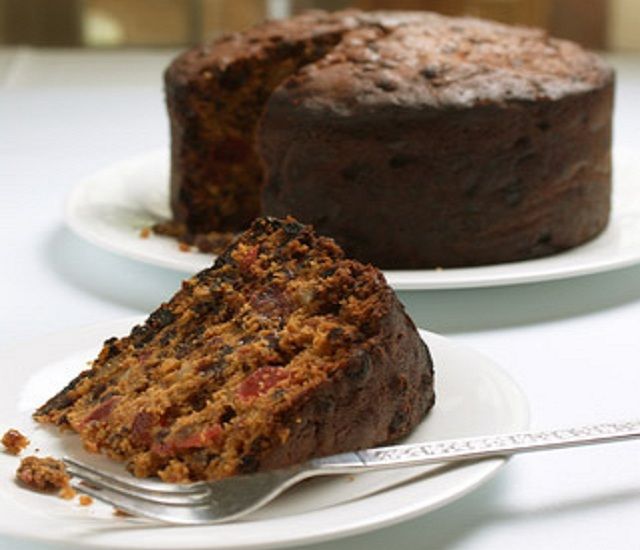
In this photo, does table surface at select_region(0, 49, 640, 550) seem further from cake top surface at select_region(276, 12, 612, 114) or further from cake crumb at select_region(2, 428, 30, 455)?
cake top surface at select_region(276, 12, 612, 114)

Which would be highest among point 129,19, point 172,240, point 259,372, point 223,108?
point 259,372

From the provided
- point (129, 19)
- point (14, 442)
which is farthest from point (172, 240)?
point (129, 19)

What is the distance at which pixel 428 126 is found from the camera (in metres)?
2.98

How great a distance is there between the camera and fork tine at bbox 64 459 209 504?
5.74 ft

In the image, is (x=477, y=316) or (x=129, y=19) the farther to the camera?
(x=129, y=19)

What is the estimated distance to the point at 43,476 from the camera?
1.81 m

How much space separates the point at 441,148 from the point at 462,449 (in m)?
1.27

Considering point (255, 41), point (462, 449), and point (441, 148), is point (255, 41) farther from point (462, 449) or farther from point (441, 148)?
point (462, 449)

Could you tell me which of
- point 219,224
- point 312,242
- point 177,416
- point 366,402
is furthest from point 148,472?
point 219,224

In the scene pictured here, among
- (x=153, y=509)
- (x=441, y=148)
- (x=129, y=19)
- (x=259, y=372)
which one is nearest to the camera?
(x=153, y=509)

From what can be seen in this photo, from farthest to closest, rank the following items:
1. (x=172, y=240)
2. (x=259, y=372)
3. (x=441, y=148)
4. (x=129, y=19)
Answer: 1. (x=129, y=19)
2. (x=172, y=240)
3. (x=441, y=148)
4. (x=259, y=372)

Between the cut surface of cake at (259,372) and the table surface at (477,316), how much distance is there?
149 millimetres

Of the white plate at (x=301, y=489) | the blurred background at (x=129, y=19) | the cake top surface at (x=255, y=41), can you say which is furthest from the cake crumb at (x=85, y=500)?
the blurred background at (x=129, y=19)

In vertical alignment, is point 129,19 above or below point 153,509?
below
